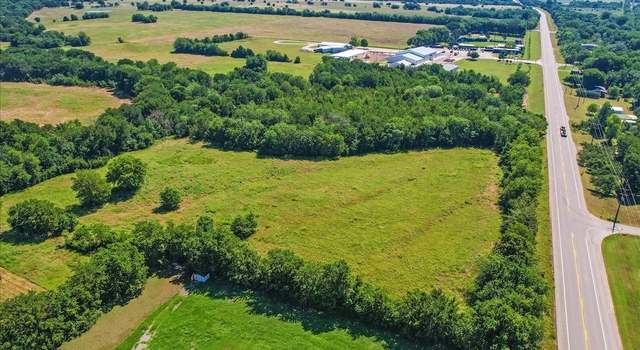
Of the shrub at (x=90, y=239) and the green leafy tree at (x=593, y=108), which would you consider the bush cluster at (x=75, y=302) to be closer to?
the shrub at (x=90, y=239)

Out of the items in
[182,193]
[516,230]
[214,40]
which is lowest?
[182,193]

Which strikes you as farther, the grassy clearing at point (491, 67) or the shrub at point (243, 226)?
the grassy clearing at point (491, 67)

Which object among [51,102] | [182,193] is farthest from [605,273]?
[51,102]

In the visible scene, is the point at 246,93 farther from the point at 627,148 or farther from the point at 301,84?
the point at 627,148

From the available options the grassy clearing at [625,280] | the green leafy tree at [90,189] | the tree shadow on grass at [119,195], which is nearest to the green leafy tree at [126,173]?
the tree shadow on grass at [119,195]

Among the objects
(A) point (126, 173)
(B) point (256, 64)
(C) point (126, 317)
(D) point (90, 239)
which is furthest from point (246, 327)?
(B) point (256, 64)

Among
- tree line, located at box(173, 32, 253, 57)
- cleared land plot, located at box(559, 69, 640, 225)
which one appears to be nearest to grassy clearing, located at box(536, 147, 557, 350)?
cleared land plot, located at box(559, 69, 640, 225)

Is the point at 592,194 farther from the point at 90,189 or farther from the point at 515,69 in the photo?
the point at 515,69
